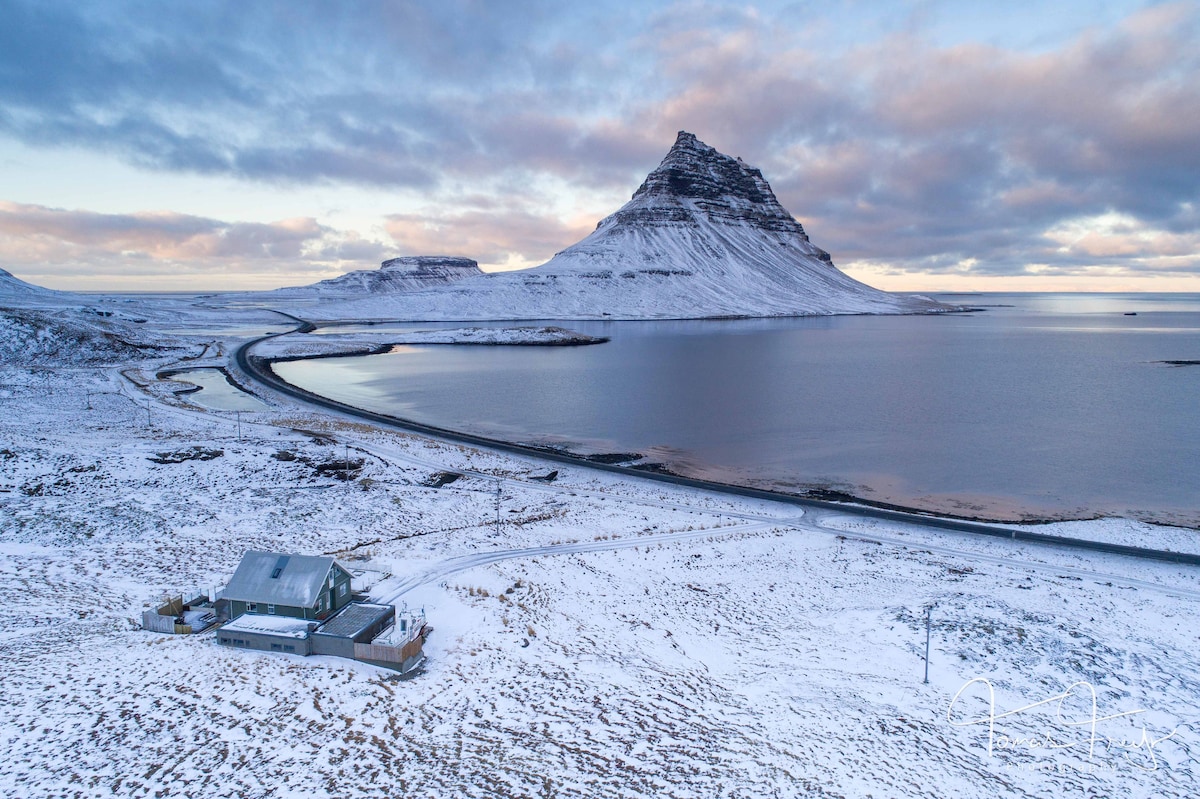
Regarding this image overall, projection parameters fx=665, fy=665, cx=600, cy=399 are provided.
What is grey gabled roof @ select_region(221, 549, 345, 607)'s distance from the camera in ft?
66.2

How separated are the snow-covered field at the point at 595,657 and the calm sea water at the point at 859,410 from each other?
8058 mm

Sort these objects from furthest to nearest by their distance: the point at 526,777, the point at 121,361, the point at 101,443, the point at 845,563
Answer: the point at 121,361 → the point at 101,443 → the point at 845,563 → the point at 526,777

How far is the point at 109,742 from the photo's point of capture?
1530cm

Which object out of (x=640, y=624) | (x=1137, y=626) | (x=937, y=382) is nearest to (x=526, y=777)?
(x=640, y=624)

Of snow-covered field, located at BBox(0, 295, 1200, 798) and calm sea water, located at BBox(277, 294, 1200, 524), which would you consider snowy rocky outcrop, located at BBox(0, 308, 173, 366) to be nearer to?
calm sea water, located at BBox(277, 294, 1200, 524)

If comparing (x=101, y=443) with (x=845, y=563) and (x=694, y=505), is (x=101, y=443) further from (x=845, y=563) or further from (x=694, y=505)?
(x=845, y=563)

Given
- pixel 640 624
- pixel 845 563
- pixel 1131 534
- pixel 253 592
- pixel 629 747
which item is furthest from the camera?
pixel 1131 534

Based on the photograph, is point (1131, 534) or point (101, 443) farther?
point (101, 443)

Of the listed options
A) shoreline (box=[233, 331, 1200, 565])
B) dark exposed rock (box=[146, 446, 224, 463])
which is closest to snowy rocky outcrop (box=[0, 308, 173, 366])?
shoreline (box=[233, 331, 1200, 565])

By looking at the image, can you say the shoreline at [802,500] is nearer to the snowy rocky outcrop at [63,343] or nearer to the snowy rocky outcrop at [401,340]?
the snowy rocky outcrop at [63,343]

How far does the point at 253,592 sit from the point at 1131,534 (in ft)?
117

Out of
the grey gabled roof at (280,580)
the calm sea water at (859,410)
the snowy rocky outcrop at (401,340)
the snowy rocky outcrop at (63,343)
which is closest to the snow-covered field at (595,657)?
the grey gabled roof at (280,580)

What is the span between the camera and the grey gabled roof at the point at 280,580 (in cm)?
2017

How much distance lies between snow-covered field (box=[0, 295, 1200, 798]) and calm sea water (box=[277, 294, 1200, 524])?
8058mm
